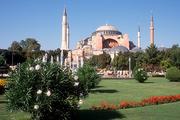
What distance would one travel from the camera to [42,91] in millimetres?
9234

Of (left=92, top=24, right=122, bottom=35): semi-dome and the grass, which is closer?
the grass

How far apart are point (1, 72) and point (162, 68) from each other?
933 inches

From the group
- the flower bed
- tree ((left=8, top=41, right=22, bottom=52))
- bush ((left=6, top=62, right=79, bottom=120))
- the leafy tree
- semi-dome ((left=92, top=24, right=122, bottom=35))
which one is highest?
semi-dome ((left=92, top=24, right=122, bottom=35))

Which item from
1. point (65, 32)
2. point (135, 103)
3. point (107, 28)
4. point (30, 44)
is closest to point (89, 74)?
point (135, 103)

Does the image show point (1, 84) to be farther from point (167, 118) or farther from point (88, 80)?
point (167, 118)

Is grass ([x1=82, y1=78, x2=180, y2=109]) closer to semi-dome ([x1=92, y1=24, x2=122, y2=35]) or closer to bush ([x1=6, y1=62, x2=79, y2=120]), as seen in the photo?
bush ([x1=6, y1=62, x2=79, y2=120])

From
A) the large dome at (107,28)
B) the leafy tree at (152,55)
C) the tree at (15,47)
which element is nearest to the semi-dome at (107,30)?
the large dome at (107,28)

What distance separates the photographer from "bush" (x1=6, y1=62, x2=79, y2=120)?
912 centimetres

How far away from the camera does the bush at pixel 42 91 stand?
29.9 ft

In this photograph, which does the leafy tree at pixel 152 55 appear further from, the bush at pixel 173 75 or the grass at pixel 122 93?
the grass at pixel 122 93

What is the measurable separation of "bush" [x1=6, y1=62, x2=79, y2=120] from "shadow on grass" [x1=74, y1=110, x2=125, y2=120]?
2.97ft

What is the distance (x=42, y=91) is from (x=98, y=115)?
2542 mm

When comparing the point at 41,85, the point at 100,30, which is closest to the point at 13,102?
the point at 41,85

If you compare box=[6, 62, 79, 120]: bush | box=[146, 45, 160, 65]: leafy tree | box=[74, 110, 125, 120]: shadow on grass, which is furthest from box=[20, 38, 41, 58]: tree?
box=[6, 62, 79, 120]: bush
